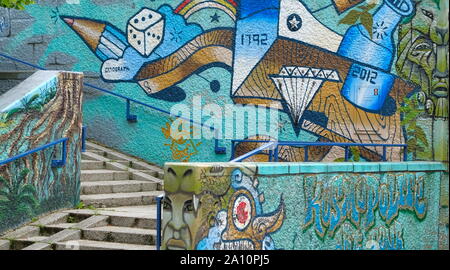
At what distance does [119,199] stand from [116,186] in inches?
19.1

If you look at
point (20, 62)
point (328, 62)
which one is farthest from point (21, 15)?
point (328, 62)

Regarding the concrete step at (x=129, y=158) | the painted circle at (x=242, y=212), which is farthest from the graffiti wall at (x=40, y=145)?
the painted circle at (x=242, y=212)

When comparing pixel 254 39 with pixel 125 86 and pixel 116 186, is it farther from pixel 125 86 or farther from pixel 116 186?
pixel 116 186

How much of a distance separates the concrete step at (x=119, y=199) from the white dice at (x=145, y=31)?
9.25 ft

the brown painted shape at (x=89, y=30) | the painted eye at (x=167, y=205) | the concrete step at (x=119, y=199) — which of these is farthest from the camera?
the brown painted shape at (x=89, y=30)

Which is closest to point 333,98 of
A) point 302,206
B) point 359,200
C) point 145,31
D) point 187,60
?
point 187,60

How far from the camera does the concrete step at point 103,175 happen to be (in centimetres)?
1055

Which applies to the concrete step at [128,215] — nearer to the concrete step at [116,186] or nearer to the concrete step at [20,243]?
the concrete step at [116,186]

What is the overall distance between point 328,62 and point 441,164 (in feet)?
7.76

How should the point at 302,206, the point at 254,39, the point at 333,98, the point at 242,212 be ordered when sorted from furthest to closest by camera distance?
1. the point at 254,39
2. the point at 333,98
3. the point at 302,206
4. the point at 242,212

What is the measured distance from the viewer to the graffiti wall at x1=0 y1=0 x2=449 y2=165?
11438mm

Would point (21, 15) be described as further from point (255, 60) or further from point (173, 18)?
point (255, 60)

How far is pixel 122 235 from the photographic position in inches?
332
